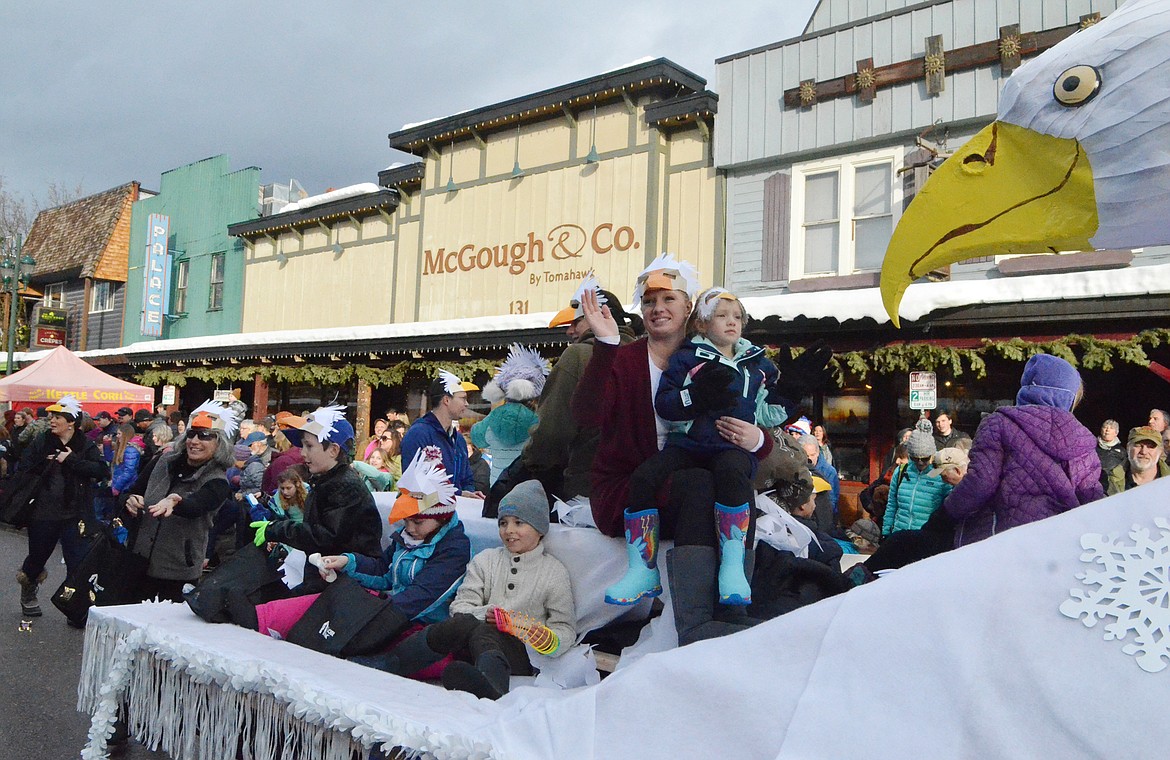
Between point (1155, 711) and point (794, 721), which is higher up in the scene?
point (1155, 711)

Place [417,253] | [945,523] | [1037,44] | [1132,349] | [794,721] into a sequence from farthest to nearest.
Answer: [417,253], [1037,44], [1132,349], [945,523], [794,721]

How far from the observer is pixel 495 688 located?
2.66 m

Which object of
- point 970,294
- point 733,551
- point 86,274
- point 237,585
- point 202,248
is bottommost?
point 237,585

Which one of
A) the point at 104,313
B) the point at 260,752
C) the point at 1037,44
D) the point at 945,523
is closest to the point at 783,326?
the point at 1037,44

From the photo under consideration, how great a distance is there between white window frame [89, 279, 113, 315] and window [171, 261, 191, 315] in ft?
10.4

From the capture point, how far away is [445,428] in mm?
5660

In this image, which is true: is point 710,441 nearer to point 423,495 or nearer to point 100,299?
point 423,495

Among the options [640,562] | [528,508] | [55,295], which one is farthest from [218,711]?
[55,295]

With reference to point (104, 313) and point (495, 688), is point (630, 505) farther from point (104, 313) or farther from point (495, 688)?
point (104, 313)

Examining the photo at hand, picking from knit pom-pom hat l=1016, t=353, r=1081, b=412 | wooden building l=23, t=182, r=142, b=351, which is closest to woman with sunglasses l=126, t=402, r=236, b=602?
knit pom-pom hat l=1016, t=353, r=1081, b=412

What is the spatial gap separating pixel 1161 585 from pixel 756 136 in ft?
36.4

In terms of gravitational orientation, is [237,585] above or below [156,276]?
below

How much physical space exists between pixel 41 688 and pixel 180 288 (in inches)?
Result: 708

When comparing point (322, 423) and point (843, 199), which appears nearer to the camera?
point (322, 423)
